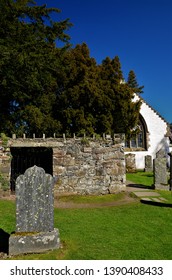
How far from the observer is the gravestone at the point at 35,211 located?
6.00m

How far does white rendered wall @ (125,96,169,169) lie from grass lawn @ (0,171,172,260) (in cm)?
1924

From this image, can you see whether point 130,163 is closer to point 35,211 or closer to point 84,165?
point 84,165

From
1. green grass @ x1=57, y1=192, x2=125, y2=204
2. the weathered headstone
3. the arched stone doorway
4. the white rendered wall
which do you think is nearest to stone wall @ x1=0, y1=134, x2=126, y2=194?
green grass @ x1=57, y1=192, x2=125, y2=204

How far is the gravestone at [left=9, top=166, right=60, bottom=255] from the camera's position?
6000mm

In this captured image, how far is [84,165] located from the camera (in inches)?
501

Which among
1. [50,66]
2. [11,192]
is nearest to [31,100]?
[50,66]

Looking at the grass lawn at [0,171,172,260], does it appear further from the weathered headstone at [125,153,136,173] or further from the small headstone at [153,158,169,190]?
the weathered headstone at [125,153,136,173]

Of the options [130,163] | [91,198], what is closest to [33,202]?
[91,198]

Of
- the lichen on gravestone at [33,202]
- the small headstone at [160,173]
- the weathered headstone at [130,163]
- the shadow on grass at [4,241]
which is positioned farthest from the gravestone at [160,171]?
the weathered headstone at [130,163]

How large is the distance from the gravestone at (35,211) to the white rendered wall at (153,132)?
24.3 m

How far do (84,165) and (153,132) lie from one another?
1915 cm

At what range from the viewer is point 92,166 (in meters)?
12.8

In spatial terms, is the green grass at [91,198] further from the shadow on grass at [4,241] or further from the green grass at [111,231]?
the shadow on grass at [4,241]
